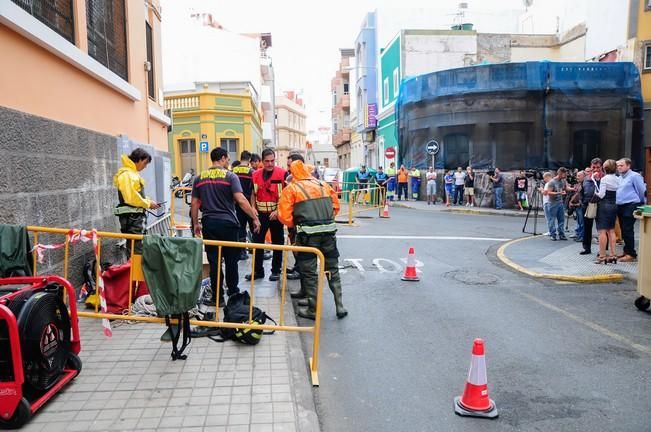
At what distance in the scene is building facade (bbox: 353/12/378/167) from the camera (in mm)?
39375

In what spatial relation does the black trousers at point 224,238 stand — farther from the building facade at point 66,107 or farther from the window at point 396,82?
the window at point 396,82

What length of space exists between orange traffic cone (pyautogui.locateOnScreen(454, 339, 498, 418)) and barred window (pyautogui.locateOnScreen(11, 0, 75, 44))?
5.62 meters

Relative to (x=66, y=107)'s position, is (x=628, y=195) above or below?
below

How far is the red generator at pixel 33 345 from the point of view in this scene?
3.48m

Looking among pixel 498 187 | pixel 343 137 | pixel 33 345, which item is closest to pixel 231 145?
pixel 498 187

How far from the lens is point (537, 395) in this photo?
436cm

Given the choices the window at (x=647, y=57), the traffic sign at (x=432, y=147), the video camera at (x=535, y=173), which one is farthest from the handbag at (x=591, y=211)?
the window at (x=647, y=57)

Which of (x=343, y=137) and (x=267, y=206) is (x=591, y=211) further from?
(x=343, y=137)

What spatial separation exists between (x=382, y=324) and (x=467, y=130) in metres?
18.7

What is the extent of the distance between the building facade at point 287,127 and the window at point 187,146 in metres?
42.1

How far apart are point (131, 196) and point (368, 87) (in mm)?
36688

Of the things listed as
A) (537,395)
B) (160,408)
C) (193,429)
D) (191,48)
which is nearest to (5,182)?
(160,408)

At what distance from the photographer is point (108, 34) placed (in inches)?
350

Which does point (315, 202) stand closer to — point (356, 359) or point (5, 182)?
point (356, 359)
